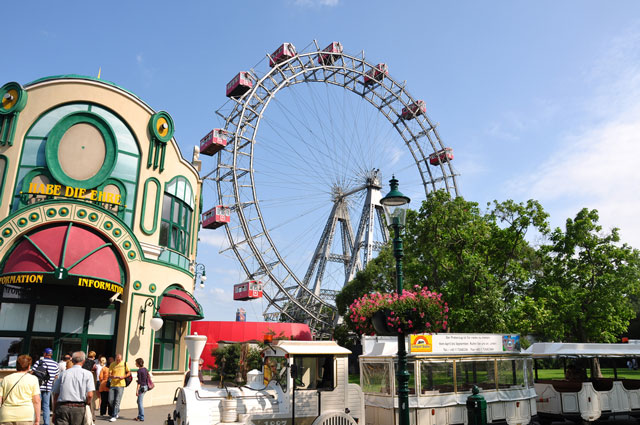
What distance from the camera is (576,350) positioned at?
15.1 m

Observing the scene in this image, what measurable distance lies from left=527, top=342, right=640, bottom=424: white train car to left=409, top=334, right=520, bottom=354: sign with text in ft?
5.21

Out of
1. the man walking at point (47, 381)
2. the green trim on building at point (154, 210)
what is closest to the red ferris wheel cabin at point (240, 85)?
the green trim on building at point (154, 210)

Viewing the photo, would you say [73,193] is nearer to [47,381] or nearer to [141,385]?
[141,385]

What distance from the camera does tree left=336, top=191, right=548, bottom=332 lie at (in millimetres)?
22453

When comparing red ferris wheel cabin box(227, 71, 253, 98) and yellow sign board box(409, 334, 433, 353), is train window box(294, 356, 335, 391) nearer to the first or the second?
yellow sign board box(409, 334, 433, 353)

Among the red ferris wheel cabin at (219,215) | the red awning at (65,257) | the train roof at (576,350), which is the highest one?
the red ferris wheel cabin at (219,215)

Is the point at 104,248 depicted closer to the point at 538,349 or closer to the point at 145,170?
the point at 145,170

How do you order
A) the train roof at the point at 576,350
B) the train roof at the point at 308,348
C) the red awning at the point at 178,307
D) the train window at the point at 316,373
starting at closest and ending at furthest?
the train roof at the point at 308,348, the train window at the point at 316,373, the train roof at the point at 576,350, the red awning at the point at 178,307

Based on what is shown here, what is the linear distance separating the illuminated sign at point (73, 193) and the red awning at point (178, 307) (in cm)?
389

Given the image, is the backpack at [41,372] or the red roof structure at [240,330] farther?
the red roof structure at [240,330]

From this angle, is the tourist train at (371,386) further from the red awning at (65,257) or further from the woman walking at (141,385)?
the red awning at (65,257)

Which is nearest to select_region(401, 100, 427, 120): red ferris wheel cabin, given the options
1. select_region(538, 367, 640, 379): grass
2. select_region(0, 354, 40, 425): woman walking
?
select_region(538, 367, 640, 379): grass

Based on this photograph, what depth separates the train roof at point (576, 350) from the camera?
1501 cm

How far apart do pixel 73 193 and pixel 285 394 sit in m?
10.5
